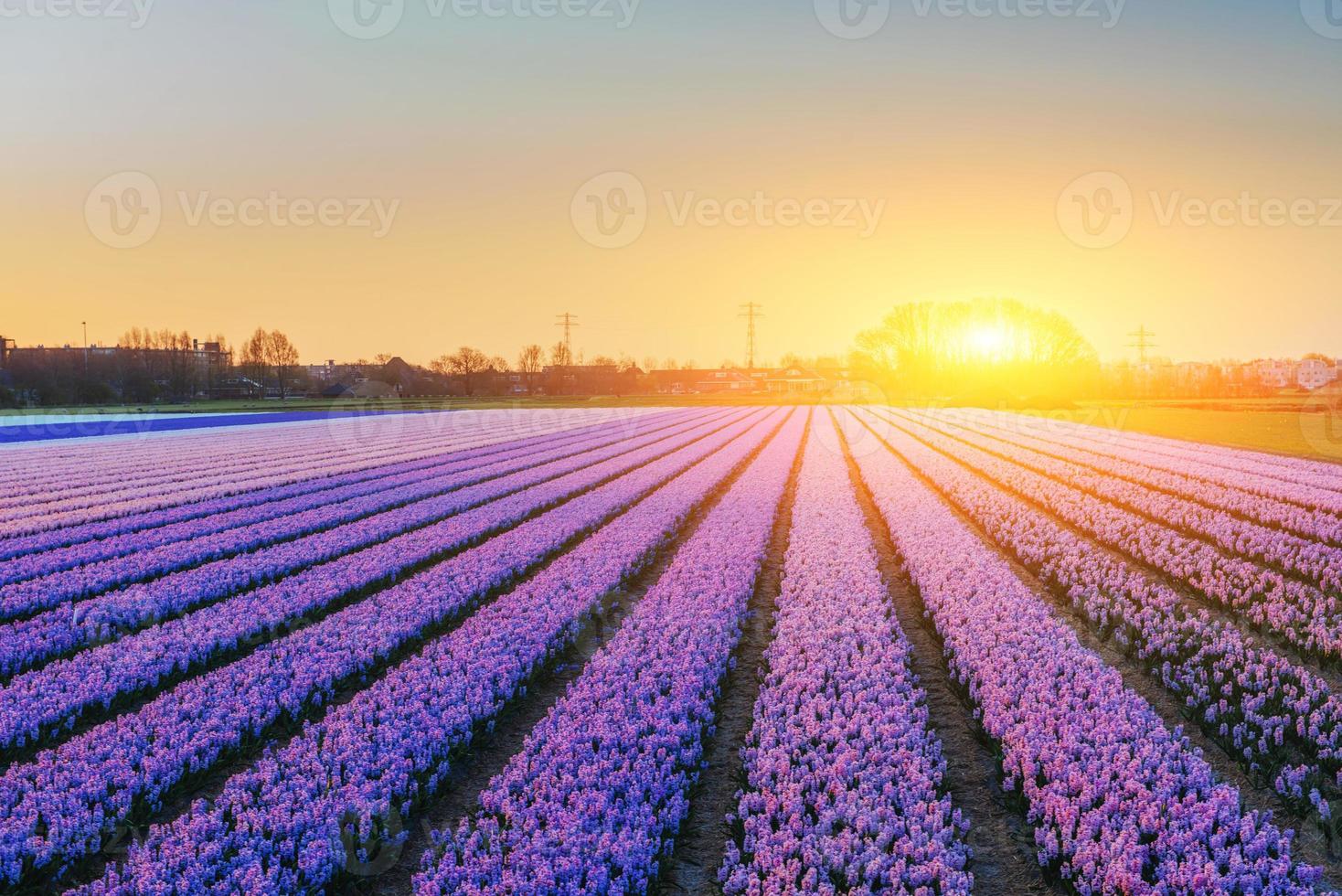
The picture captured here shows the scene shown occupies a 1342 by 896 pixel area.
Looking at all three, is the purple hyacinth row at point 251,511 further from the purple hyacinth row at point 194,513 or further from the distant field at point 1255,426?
the distant field at point 1255,426

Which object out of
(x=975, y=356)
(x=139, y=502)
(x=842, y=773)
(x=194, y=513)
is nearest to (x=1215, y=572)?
(x=842, y=773)

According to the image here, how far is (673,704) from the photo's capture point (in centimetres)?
563

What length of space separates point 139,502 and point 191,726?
12898mm

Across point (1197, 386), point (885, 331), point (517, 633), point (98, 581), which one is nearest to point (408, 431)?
point (98, 581)

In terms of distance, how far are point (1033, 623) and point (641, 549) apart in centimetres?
513

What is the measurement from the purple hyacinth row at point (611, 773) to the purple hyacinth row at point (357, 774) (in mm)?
480

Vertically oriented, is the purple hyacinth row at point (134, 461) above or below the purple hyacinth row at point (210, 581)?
above

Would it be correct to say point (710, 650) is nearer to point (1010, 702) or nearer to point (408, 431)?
point (1010, 702)

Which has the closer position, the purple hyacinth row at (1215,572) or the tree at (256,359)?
the purple hyacinth row at (1215,572)

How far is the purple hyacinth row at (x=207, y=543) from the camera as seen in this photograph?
30.5 ft

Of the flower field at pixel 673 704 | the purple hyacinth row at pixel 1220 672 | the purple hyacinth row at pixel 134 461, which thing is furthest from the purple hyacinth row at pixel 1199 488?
the purple hyacinth row at pixel 134 461

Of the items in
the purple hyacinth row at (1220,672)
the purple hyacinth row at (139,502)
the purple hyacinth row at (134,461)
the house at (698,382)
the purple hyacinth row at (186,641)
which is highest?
the house at (698,382)

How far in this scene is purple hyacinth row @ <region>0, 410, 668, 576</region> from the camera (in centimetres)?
1066

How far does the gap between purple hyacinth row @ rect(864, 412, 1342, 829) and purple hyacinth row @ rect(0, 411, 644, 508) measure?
19400 millimetres
